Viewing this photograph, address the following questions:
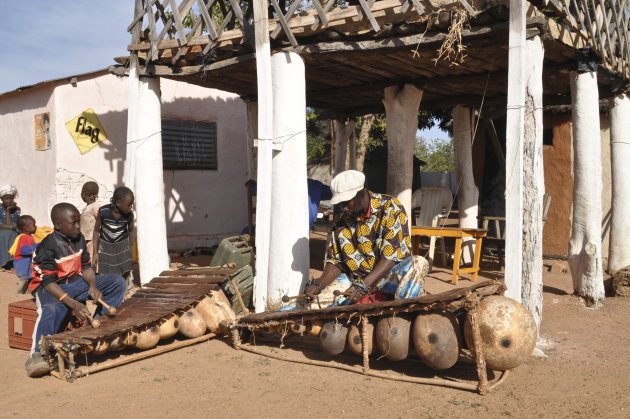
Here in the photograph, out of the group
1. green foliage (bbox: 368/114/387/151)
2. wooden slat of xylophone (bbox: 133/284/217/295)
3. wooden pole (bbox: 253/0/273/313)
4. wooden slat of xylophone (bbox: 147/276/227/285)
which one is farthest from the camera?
green foliage (bbox: 368/114/387/151)

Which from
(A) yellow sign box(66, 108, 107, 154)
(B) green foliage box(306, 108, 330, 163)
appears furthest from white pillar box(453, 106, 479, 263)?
(B) green foliage box(306, 108, 330, 163)

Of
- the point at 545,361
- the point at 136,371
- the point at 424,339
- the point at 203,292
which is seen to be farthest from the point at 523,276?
the point at 136,371

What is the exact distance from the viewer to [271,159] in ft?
20.9

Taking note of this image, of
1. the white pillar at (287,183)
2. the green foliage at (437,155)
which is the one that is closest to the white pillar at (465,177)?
the white pillar at (287,183)

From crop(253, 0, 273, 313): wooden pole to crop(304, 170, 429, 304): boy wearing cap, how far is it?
139 cm

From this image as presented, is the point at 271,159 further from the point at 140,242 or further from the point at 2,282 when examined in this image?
the point at 2,282

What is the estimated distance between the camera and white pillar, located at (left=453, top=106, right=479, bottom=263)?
9648 millimetres

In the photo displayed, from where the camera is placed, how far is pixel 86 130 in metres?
9.84

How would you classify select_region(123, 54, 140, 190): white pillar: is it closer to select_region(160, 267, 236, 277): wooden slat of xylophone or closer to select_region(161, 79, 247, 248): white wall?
select_region(160, 267, 236, 277): wooden slat of xylophone

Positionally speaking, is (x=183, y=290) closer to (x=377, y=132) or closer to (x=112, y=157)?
(x=112, y=157)

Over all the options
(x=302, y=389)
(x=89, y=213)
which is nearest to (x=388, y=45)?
(x=302, y=389)

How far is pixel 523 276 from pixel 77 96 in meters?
7.55

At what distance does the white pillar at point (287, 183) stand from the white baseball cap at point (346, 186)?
60.3 inches

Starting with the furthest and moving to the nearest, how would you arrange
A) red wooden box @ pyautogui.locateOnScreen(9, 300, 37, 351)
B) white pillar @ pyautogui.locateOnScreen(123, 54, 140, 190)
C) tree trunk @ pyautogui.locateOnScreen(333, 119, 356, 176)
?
1. tree trunk @ pyautogui.locateOnScreen(333, 119, 356, 176)
2. white pillar @ pyautogui.locateOnScreen(123, 54, 140, 190)
3. red wooden box @ pyautogui.locateOnScreen(9, 300, 37, 351)
